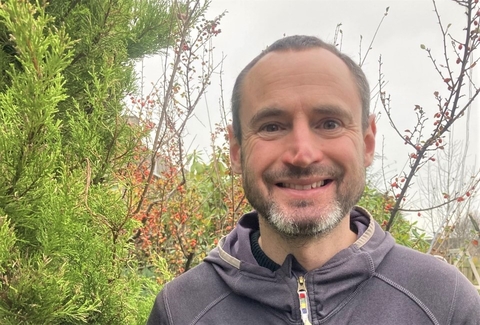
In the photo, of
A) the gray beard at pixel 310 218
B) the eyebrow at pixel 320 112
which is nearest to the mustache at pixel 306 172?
the gray beard at pixel 310 218

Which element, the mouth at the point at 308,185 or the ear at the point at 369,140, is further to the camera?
the ear at the point at 369,140

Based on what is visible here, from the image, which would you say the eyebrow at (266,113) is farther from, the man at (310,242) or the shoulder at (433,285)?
the shoulder at (433,285)

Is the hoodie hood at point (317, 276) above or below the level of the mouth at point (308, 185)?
below

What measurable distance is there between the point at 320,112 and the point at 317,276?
21.7 inches

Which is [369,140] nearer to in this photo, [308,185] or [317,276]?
[308,185]

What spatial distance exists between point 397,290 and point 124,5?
1439 mm

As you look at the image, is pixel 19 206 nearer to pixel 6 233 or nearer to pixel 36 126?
pixel 6 233

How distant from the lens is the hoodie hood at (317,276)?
156 centimetres

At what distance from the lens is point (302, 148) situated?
156 centimetres

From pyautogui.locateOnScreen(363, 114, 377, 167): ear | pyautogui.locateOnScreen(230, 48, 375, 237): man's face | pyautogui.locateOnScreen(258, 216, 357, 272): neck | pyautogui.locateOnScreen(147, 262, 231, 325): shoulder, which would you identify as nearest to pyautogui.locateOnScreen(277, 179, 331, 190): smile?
pyautogui.locateOnScreen(230, 48, 375, 237): man's face

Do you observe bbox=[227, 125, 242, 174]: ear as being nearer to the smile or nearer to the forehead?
the forehead

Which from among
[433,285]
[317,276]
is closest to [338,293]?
[317,276]

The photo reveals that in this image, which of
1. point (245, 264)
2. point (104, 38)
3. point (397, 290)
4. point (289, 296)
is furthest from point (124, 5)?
point (397, 290)

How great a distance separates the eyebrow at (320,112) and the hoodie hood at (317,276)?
0.43m
